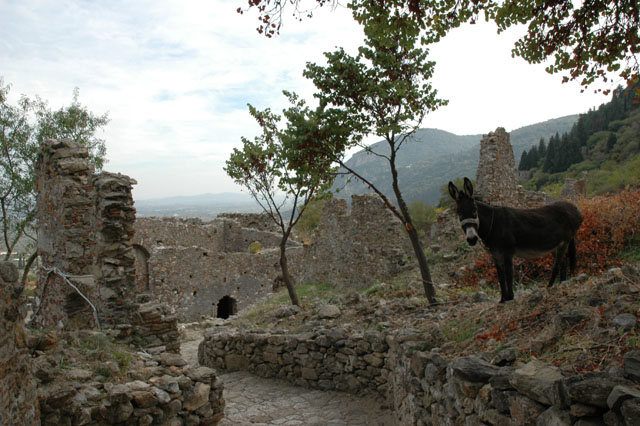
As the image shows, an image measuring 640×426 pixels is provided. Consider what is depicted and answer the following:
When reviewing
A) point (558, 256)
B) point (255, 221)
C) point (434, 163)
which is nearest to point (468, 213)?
point (558, 256)

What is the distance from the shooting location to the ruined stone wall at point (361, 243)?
1636 cm

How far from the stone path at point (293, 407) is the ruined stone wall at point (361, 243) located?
7.99m

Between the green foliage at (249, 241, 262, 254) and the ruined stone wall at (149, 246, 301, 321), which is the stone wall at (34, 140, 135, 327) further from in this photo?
the green foliage at (249, 241, 262, 254)

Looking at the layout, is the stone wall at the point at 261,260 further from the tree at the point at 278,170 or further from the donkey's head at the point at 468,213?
the donkey's head at the point at 468,213

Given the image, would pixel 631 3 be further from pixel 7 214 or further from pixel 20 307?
pixel 7 214

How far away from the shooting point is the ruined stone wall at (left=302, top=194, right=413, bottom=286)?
16359 millimetres

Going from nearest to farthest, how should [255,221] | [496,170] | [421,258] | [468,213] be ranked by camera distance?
[468,213] → [421,258] → [496,170] → [255,221]

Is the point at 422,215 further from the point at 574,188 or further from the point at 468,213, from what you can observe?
the point at 468,213

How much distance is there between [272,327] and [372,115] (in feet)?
18.9

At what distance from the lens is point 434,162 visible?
317ft

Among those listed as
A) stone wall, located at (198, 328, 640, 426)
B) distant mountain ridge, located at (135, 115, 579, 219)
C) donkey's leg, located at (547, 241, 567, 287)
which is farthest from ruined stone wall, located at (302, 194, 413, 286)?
distant mountain ridge, located at (135, 115, 579, 219)

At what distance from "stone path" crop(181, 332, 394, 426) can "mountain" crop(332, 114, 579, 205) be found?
122 ft

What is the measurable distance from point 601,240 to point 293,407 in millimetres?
7400

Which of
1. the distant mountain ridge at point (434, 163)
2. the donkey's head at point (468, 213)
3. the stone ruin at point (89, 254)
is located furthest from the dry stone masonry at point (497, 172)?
the distant mountain ridge at point (434, 163)
